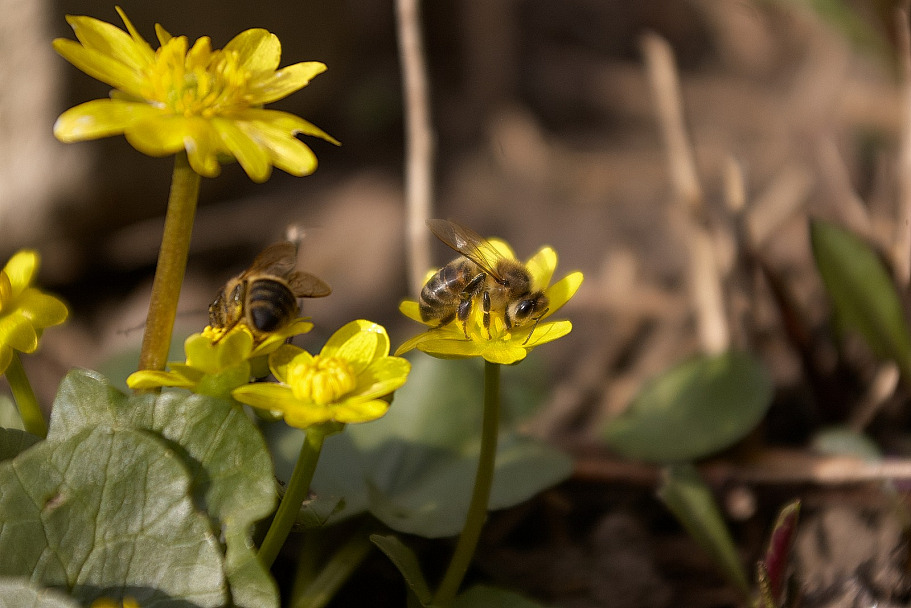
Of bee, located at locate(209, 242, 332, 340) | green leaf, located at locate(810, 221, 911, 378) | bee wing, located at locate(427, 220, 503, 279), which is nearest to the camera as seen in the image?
bee, located at locate(209, 242, 332, 340)

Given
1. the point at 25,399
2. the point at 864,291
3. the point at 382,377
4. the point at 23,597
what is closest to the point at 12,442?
the point at 25,399

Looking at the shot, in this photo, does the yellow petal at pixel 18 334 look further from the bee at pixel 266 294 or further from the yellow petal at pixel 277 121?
the yellow petal at pixel 277 121

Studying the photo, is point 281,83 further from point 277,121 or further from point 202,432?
point 202,432

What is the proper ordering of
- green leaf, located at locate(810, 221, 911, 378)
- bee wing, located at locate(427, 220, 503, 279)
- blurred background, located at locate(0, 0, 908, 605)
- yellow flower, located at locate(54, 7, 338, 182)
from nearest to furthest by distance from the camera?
yellow flower, located at locate(54, 7, 338, 182) → bee wing, located at locate(427, 220, 503, 279) → green leaf, located at locate(810, 221, 911, 378) → blurred background, located at locate(0, 0, 908, 605)

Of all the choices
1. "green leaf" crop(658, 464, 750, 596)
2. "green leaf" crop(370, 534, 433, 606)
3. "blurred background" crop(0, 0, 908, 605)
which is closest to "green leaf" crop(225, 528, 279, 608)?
"green leaf" crop(370, 534, 433, 606)

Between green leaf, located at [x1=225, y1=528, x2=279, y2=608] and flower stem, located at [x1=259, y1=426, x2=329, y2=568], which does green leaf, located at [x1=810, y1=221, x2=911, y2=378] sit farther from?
green leaf, located at [x1=225, y1=528, x2=279, y2=608]

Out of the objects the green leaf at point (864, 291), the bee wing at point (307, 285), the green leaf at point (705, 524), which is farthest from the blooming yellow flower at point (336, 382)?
the green leaf at point (864, 291)

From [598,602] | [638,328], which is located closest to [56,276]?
[638,328]
